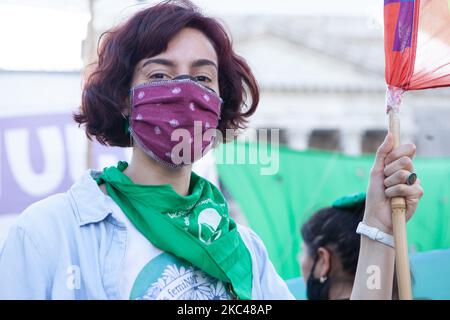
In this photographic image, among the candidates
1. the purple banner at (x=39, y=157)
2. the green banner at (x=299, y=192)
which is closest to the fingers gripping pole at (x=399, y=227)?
the purple banner at (x=39, y=157)

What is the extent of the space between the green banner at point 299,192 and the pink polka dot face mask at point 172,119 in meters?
4.07

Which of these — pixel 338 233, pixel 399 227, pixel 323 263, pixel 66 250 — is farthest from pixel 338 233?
pixel 66 250

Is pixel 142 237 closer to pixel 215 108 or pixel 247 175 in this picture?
pixel 215 108

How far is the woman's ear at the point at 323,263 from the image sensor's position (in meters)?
3.72

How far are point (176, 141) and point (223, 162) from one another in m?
5.22

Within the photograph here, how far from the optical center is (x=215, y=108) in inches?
91.9

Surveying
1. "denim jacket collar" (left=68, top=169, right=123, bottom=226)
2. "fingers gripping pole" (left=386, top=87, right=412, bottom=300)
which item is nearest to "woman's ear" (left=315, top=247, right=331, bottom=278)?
"fingers gripping pole" (left=386, top=87, right=412, bottom=300)

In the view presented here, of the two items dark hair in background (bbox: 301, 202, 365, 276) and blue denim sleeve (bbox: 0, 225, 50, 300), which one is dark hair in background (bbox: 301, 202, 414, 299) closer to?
dark hair in background (bbox: 301, 202, 365, 276)

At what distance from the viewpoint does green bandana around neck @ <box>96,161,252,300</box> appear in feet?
6.97

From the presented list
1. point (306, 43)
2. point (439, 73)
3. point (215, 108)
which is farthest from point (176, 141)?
point (306, 43)

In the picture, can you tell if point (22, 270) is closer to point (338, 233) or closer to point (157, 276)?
point (157, 276)

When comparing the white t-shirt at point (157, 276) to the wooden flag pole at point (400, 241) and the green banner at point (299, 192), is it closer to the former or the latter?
the wooden flag pole at point (400, 241)

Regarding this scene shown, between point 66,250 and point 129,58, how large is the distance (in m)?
0.58

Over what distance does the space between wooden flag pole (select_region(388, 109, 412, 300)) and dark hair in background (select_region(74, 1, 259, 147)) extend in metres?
0.53
